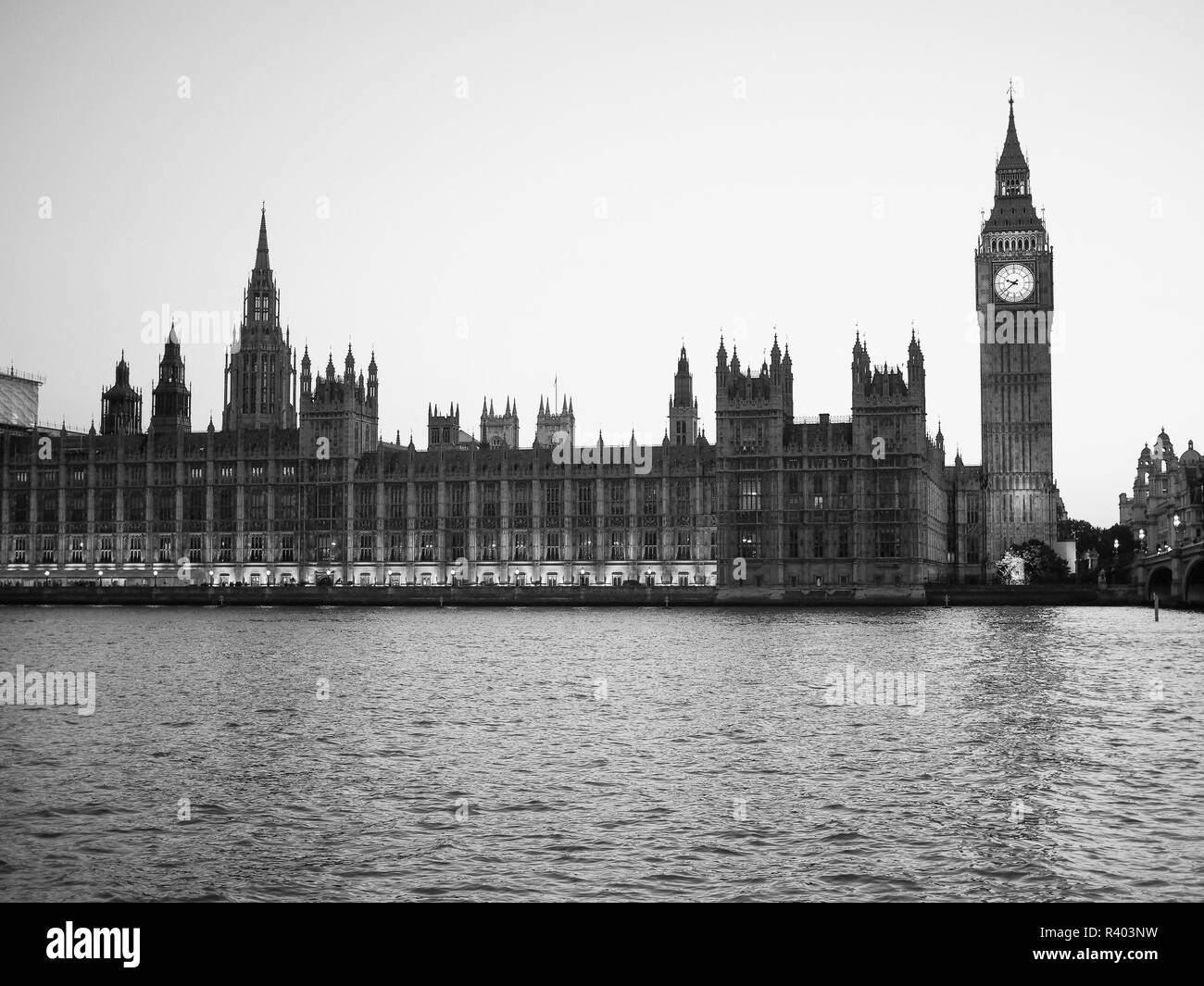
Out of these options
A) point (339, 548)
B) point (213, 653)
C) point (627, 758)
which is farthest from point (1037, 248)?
point (627, 758)

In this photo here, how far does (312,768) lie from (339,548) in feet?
408

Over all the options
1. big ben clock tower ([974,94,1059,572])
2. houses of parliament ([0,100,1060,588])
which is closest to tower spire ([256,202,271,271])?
houses of parliament ([0,100,1060,588])

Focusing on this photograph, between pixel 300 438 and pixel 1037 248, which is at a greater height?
pixel 1037 248

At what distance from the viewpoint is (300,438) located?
514 feet

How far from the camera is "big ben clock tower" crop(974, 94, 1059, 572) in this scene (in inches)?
6373

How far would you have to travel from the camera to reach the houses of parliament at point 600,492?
133 meters

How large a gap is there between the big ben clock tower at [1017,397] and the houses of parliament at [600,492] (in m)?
0.26

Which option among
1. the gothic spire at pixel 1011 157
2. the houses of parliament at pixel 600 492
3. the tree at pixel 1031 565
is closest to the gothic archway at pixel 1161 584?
the tree at pixel 1031 565

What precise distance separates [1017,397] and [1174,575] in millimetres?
50785
